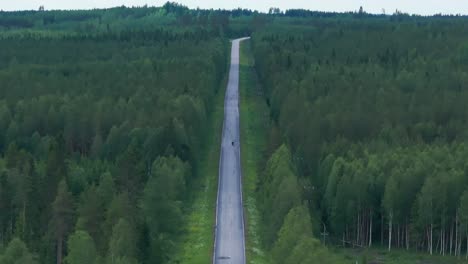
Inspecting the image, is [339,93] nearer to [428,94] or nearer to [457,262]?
[428,94]

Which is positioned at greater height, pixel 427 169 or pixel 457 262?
pixel 427 169

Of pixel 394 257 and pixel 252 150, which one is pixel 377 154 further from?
pixel 252 150

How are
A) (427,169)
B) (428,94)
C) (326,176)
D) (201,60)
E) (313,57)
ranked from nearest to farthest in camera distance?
(427,169) < (326,176) < (428,94) < (201,60) < (313,57)

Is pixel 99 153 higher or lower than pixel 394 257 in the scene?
higher

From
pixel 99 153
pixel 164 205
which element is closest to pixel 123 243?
pixel 164 205

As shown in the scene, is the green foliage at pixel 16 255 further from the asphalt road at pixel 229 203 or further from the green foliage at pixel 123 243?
the asphalt road at pixel 229 203

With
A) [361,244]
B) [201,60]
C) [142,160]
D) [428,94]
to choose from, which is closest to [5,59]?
[201,60]

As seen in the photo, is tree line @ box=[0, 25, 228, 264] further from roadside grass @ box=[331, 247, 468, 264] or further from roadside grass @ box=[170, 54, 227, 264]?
roadside grass @ box=[331, 247, 468, 264]
